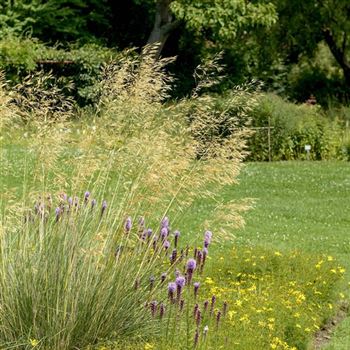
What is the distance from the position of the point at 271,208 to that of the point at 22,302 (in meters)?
7.18

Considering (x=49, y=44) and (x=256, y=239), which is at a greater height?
(x=49, y=44)

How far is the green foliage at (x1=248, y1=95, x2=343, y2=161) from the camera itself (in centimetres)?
1697

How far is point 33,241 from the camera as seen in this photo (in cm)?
533

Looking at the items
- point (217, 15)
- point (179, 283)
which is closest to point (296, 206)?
point (179, 283)

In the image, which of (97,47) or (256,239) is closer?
(256,239)

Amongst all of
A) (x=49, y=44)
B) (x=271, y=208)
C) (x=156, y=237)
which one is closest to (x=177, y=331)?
(x=156, y=237)

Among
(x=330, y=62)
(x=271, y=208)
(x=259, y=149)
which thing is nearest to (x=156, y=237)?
(x=271, y=208)

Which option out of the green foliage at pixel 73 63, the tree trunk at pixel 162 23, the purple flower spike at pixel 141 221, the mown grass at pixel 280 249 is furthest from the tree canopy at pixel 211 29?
the purple flower spike at pixel 141 221

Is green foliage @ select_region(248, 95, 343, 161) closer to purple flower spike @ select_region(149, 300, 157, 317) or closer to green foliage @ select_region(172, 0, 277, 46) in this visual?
green foliage @ select_region(172, 0, 277, 46)

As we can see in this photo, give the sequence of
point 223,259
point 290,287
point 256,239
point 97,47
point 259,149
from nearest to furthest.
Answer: point 290,287
point 223,259
point 256,239
point 259,149
point 97,47

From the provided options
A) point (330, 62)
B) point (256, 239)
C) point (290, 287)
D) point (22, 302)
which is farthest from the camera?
point (330, 62)

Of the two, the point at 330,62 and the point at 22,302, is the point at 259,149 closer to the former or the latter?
the point at 22,302

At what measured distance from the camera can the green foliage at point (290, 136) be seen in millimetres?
16969

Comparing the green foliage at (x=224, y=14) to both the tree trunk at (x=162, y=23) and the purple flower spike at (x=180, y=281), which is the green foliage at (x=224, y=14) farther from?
the purple flower spike at (x=180, y=281)
